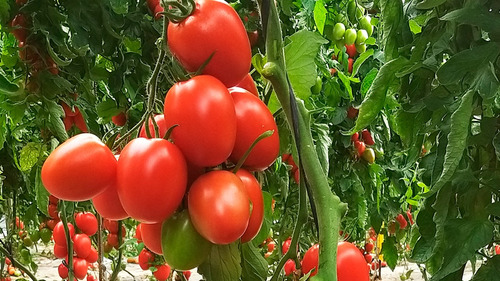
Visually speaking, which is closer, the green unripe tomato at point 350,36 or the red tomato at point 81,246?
the green unripe tomato at point 350,36

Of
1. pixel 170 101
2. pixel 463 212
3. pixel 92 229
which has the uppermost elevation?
pixel 170 101

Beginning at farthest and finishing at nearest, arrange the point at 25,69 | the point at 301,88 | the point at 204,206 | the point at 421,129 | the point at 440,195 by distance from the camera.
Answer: the point at 25,69
the point at 421,129
the point at 440,195
the point at 301,88
the point at 204,206

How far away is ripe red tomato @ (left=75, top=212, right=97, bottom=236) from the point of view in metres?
1.99

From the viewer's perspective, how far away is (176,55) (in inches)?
16.0

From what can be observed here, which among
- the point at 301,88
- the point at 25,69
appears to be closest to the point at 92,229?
the point at 25,69

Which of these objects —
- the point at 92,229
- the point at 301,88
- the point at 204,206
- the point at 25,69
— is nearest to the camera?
the point at 204,206

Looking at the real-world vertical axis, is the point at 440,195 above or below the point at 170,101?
below

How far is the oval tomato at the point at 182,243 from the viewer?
1.28 ft

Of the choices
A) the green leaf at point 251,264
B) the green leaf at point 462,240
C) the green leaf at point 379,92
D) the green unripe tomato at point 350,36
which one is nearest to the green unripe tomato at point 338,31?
the green unripe tomato at point 350,36

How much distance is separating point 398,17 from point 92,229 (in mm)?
1546

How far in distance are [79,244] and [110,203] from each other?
158 centimetres

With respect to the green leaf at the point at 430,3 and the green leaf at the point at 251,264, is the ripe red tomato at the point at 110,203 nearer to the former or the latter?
the green leaf at the point at 251,264

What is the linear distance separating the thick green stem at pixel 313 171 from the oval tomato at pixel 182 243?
3.3 inches

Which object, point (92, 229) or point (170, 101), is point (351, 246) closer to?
point (170, 101)
